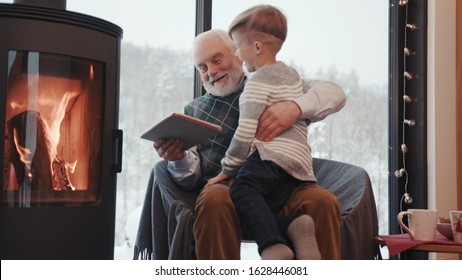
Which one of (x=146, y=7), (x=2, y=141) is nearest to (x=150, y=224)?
(x=2, y=141)

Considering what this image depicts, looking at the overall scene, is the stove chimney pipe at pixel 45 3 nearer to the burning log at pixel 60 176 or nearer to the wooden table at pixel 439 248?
the burning log at pixel 60 176

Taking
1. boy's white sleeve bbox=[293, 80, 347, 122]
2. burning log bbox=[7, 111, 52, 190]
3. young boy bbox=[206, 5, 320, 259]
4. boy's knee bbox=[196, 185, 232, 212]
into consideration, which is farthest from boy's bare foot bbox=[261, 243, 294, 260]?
burning log bbox=[7, 111, 52, 190]

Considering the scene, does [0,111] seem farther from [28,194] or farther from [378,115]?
[378,115]

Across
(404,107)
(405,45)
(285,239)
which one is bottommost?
(285,239)

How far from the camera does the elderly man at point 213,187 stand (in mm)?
1796

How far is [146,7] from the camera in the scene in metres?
2.55

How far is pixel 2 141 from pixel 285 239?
0.86m

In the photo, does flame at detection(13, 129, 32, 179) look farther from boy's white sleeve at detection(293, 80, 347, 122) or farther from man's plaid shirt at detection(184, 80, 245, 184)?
boy's white sleeve at detection(293, 80, 347, 122)

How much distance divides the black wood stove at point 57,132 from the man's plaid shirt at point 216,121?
0.30 metres

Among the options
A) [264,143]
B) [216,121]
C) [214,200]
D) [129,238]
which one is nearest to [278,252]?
[214,200]

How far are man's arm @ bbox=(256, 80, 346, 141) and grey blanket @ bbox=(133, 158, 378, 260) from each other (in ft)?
0.87

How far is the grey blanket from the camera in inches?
73.1

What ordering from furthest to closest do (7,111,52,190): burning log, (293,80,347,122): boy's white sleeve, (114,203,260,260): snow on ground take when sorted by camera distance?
1. (114,203,260,260): snow on ground
2. (293,80,347,122): boy's white sleeve
3. (7,111,52,190): burning log

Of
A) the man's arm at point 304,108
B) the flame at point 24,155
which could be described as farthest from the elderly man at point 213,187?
the flame at point 24,155
